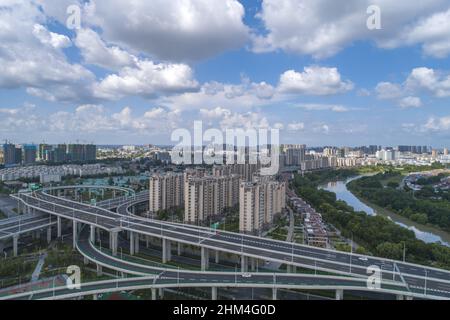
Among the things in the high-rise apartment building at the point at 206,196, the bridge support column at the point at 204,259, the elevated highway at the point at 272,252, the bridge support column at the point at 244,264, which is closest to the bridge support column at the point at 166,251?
the elevated highway at the point at 272,252

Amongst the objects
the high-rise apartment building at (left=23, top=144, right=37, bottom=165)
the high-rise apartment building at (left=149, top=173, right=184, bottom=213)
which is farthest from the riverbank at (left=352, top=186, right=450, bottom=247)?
the high-rise apartment building at (left=23, top=144, right=37, bottom=165)

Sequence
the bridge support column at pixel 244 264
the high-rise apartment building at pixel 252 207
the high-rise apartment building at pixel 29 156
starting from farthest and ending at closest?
the high-rise apartment building at pixel 29 156 → the high-rise apartment building at pixel 252 207 → the bridge support column at pixel 244 264

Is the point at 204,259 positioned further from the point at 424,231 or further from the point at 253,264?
the point at 424,231

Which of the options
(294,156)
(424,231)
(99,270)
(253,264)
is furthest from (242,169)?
(294,156)

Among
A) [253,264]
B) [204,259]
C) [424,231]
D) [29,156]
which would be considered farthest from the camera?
[29,156]

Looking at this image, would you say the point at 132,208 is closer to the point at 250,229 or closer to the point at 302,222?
the point at 250,229

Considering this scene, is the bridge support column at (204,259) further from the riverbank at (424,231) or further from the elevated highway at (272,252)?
the riverbank at (424,231)

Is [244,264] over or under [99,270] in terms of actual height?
over

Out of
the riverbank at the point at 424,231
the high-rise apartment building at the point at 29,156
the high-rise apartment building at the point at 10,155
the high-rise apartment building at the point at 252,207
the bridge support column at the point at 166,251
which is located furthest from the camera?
the high-rise apartment building at the point at 29,156

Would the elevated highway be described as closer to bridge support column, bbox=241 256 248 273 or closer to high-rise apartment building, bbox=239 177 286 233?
bridge support column, bbox=241 256 248 273
